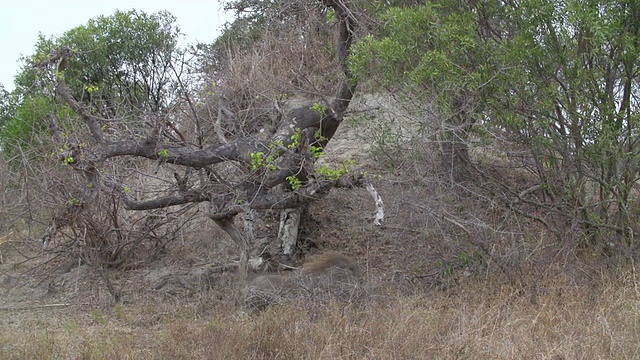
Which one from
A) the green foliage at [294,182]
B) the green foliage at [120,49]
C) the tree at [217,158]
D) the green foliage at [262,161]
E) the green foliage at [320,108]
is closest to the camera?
the green foliage at [262,161]

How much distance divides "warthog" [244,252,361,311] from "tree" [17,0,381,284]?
908mm

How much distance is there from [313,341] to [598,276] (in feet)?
11.1

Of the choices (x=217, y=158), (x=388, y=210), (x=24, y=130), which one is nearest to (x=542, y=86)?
(x=388, y=210)

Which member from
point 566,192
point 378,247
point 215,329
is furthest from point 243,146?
point 566,192

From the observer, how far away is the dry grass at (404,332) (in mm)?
5406

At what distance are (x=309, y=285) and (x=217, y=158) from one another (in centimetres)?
216

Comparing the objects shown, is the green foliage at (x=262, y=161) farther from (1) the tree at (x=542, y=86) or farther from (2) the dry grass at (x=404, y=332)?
(2) the dry grass at (x=404, y=332)

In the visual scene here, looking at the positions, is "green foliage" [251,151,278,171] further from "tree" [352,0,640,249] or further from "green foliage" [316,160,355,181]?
"tree" [352,0,640,249]

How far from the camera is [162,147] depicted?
26.7 feet

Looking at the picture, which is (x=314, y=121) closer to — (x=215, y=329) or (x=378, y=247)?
(x=378, y=247)

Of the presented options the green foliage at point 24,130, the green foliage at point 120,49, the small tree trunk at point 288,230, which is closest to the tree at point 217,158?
the small tree trunk at point 288,230

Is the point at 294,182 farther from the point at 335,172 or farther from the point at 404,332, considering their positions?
the point at 404,332

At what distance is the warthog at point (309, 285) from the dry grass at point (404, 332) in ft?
1.25

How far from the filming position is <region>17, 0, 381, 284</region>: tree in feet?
26.3
